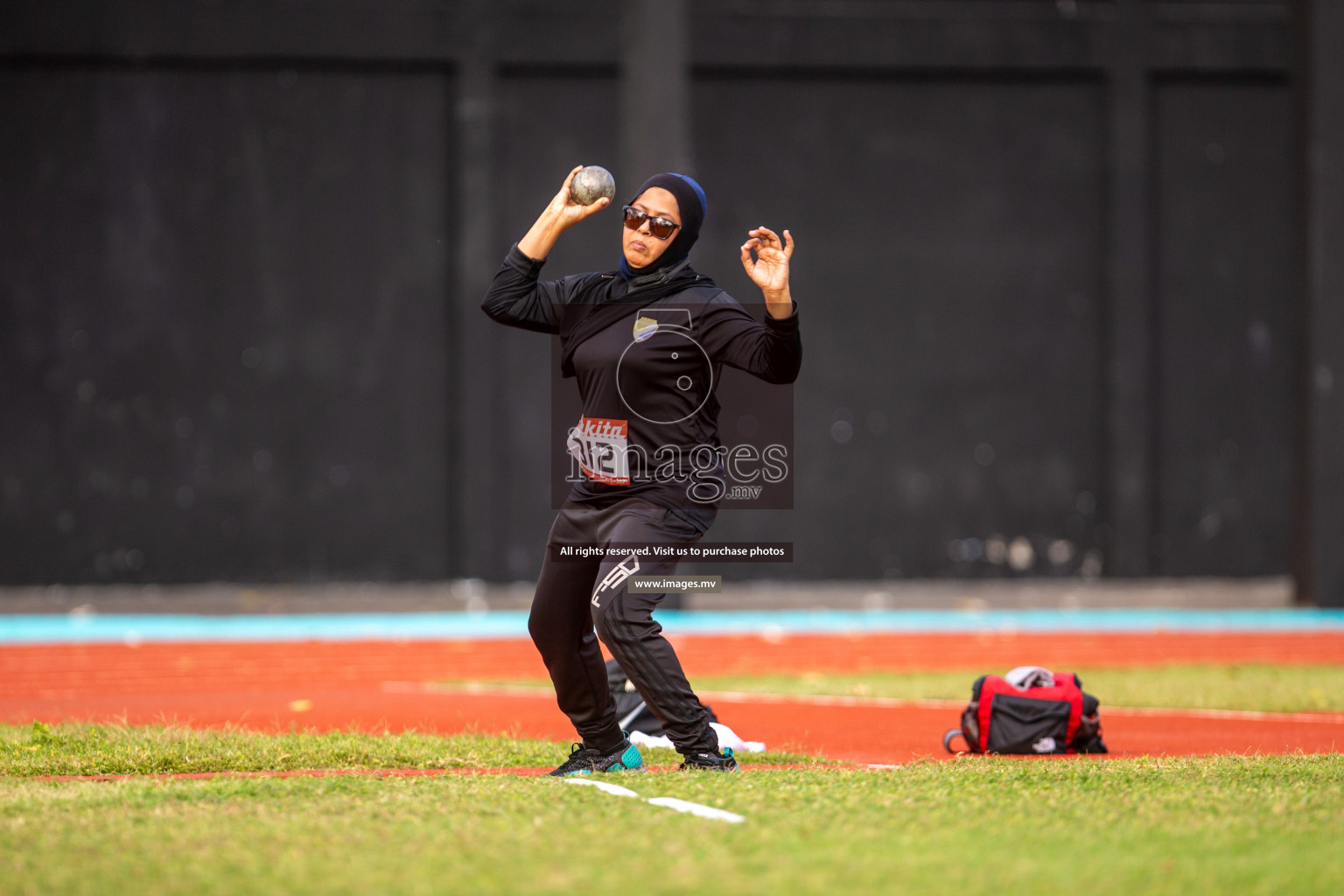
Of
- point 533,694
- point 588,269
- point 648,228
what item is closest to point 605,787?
point 648,228

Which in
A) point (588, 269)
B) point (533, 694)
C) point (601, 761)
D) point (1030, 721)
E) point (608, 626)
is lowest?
point (533, 694)

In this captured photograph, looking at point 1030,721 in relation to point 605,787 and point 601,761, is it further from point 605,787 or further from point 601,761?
point 605,787

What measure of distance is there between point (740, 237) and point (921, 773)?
12.9 meters

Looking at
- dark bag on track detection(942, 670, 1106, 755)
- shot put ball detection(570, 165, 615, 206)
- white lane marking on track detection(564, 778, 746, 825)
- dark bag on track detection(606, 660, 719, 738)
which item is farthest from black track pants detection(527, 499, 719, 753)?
dark bag on track detection(942, 670, 1106, 755)

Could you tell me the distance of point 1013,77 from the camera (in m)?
17.6

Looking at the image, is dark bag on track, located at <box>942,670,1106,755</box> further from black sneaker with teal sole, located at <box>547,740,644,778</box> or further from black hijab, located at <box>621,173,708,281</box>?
black hijab, located at <box>621,173,708,281</box>

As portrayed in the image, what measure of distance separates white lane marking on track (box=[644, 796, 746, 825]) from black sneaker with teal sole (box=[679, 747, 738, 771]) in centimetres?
65

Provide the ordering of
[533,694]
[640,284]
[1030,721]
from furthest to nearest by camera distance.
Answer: [533,694] < [1030,721] < [640,284]

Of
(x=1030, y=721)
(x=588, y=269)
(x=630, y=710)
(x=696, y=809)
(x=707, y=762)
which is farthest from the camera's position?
(x=588, y=269)

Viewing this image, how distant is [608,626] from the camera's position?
15.5 feet

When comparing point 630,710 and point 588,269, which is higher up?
point 588,269

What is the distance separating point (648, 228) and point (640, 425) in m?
0.69

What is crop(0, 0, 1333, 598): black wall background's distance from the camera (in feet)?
54.0

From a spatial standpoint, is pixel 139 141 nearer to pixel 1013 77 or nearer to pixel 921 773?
pixel 1013 77
